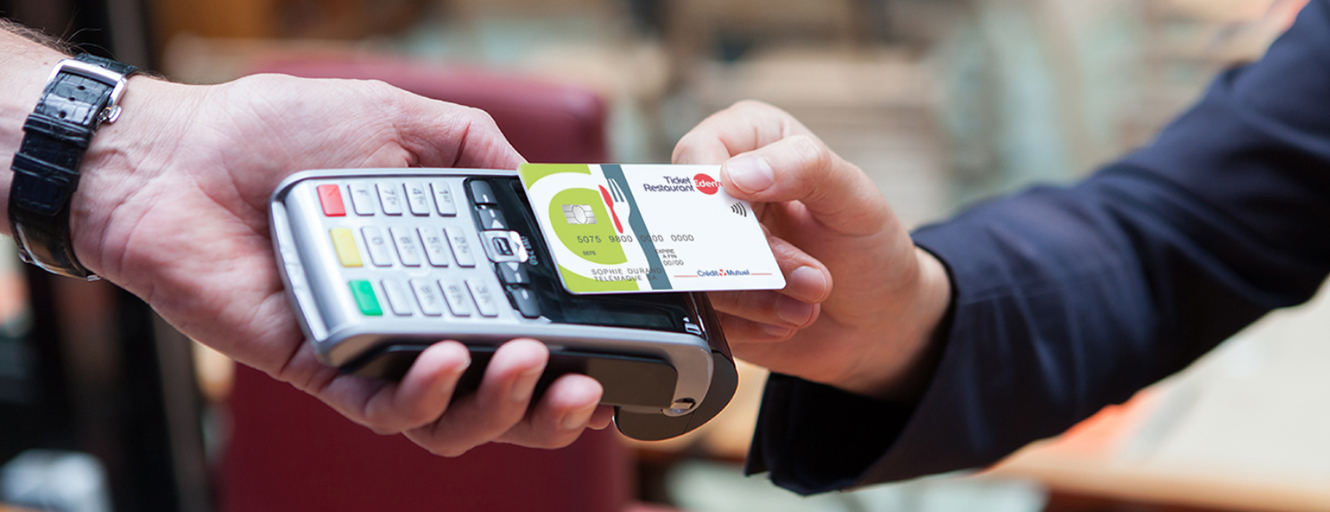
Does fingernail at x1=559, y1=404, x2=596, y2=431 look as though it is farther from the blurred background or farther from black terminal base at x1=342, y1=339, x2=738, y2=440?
the blurred background

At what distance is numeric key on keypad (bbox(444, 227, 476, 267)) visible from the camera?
0.41 meters

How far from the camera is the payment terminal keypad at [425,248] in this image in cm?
37

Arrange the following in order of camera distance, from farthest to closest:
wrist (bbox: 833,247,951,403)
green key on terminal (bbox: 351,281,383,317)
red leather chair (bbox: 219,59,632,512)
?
red leather chair (bbox: 219,59,632,512) → wrist (bbox: 833,247,951,403) → green key on terminal (bbox: 351,281,383,317)

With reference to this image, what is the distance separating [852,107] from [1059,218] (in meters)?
1.37

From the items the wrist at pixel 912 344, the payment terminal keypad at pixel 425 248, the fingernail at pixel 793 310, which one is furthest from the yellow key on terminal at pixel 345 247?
the wrist at pixel 912 344

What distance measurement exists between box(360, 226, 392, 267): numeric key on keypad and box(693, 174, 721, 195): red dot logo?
143 mm

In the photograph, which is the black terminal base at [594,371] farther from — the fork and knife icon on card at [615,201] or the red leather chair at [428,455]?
the red leather chair at [428,455]

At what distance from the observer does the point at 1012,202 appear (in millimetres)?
691

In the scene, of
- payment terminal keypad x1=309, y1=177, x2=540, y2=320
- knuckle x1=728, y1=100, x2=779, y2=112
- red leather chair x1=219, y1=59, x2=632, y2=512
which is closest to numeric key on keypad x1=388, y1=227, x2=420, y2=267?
payment terminal keypad x1=309, y1=177, x2=540, y2=320

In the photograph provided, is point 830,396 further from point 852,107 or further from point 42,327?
point 852,107

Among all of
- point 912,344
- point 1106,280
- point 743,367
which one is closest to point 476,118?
point 912,344

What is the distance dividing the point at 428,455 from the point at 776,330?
0.47 meters

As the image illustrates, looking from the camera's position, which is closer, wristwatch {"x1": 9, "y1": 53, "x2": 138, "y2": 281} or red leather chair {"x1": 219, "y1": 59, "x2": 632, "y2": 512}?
wristwatch {"x1": 9, "y1": 53, "x2": 138, "y2": 281}

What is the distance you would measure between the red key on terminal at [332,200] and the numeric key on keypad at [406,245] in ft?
0.07
